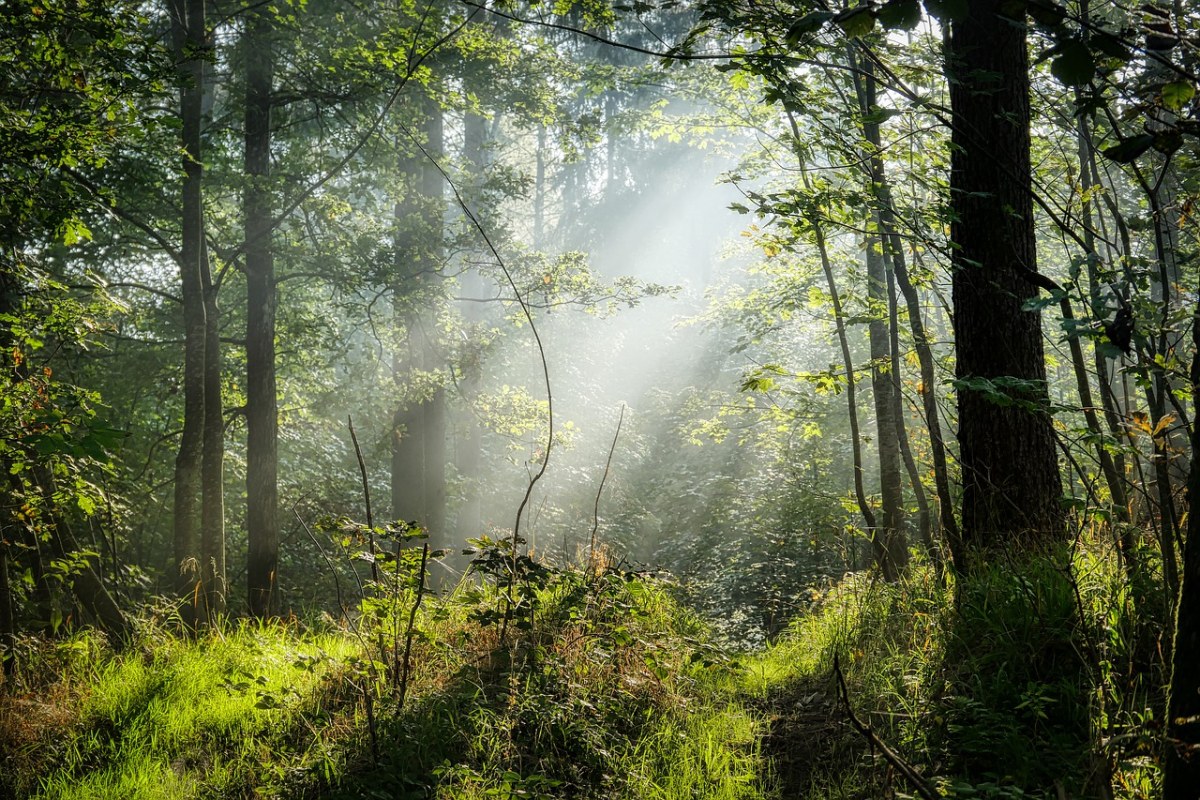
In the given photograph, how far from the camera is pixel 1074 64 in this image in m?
1.45

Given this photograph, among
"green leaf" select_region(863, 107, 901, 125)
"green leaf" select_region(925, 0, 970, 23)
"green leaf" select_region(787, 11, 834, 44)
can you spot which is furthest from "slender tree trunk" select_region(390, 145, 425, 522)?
"green leaf" select_region(925, 0, 970, 23)

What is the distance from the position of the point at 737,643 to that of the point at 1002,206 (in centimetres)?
417

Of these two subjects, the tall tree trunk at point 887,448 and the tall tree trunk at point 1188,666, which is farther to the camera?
the tall tree trunk at point 887,448

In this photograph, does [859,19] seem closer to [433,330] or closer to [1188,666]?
[1188,666]

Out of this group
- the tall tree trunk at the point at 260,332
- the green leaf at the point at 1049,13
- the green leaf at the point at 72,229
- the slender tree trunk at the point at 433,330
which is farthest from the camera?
the slender tree trunk at the point at 433,330

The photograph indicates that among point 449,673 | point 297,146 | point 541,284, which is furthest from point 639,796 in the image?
point 297,146

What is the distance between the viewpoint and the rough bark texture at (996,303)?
4062 millimetres

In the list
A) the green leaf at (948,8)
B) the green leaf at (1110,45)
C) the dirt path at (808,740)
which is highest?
the green leaf at (948,8)

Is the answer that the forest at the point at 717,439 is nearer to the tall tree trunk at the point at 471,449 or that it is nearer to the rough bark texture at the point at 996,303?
the rough bark texture at the point at 996,303

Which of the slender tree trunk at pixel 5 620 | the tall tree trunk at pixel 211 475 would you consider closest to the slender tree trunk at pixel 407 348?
the tall tree trunk at pixel 211 475

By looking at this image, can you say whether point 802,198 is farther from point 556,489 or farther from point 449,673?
point 556,489

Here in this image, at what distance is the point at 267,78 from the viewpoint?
9711mm

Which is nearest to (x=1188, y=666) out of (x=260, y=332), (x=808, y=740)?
(x=808, y=740)

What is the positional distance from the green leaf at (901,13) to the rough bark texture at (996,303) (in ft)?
9.30
